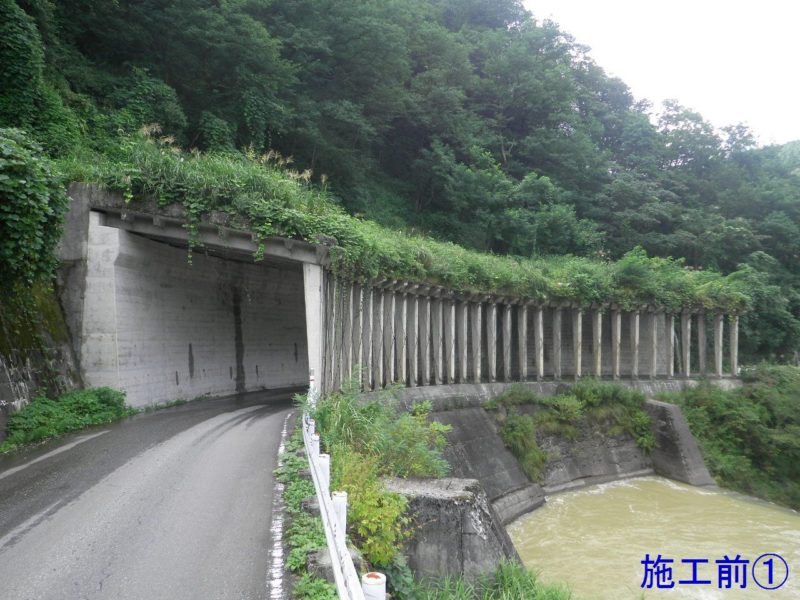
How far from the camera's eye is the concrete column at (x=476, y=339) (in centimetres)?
1895

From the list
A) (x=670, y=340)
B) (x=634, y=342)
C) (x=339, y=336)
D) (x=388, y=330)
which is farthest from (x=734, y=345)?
(x=339, y=336)

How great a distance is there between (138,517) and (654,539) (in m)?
11.6

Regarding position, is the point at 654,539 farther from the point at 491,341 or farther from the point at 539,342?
the point at 539,342

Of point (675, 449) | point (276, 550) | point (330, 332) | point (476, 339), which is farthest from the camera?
point (476, 339)

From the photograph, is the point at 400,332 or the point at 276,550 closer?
the point at 276,550

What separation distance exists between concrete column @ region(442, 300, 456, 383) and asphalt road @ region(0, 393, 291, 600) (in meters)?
8.54

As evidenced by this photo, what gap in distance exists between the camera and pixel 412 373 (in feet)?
54.3

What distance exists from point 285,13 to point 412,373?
61.3 ft

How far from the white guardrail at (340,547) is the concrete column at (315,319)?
5.11 m

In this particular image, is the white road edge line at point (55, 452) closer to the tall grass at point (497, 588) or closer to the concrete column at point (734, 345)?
the tall grass at point (497, 588)

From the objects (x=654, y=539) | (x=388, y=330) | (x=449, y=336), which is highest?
(x=388, y=330)

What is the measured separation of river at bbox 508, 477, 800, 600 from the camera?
10.4m

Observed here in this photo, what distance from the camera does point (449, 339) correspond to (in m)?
18.2

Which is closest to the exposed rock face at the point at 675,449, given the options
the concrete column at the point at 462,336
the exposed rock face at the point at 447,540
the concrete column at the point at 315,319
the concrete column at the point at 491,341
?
the concrete column at the point at 491,341
